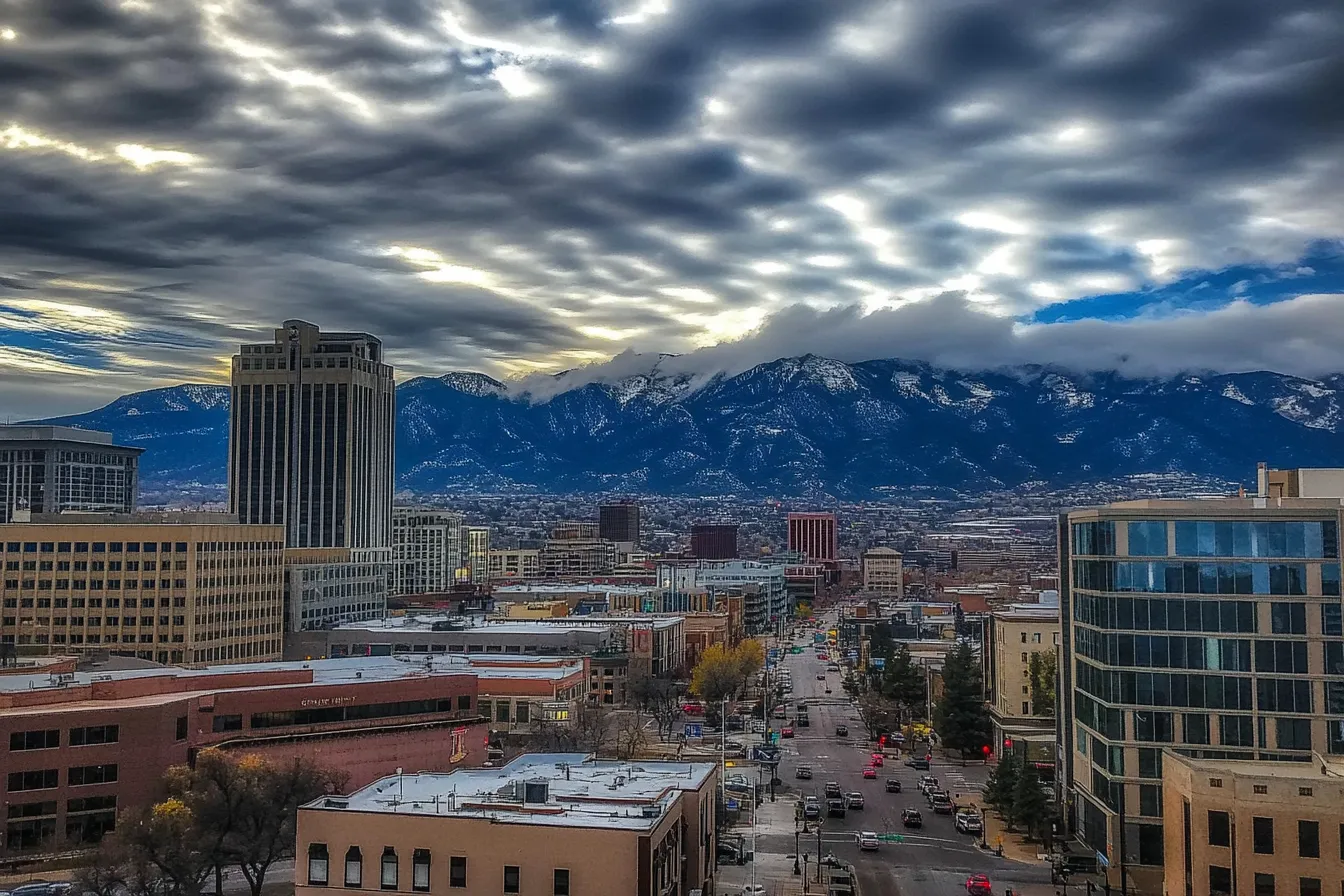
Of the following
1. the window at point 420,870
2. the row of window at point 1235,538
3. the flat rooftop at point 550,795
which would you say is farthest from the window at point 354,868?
the row of window at point 1235,538

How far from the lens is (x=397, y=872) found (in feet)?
159

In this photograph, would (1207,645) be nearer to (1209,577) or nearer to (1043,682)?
(1209,577)

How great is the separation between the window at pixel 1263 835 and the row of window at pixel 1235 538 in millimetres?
20008

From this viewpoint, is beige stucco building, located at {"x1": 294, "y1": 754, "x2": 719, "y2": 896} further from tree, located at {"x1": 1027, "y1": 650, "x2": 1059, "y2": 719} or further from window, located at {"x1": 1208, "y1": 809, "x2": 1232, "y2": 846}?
tree, located at {"x1": 1027, "y1": 650, "x2": 1059, "y2": 719}

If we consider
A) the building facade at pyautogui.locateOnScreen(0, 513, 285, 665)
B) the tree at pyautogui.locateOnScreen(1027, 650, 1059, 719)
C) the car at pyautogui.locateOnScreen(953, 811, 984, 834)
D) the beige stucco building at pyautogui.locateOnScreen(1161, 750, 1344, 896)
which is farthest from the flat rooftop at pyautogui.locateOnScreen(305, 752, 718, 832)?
the building facade at pyautogui.locateOnScreen(0, 513, 285, 665)

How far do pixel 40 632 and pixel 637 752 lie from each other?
236 feet

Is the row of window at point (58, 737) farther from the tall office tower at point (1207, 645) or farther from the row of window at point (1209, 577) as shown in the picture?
the row of window at point (1209, 577)

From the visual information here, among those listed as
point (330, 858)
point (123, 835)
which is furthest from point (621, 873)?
point (123, 835)

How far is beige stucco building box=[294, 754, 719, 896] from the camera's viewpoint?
4719 centimetres

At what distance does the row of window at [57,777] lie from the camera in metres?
69.2

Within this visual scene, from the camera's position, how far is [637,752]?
323ft

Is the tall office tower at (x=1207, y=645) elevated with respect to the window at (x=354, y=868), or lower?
elevated

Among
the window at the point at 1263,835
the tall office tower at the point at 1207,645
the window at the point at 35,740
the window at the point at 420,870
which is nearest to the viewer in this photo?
the window at the point at 420,870

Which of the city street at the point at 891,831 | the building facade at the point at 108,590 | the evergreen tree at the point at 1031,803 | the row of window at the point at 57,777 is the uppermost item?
the building facade at the point at 108,590
